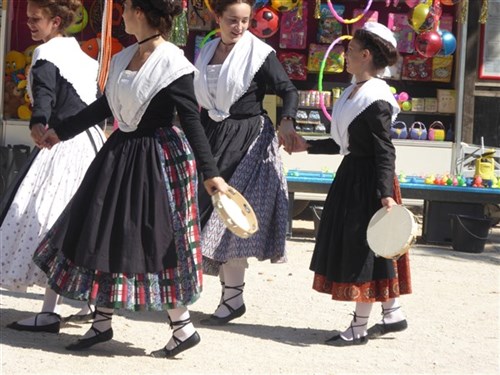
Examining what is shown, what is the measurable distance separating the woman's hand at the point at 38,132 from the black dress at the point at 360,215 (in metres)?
1.46

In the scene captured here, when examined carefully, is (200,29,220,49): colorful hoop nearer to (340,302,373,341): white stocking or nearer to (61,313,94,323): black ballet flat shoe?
(61,313,94,323): black ballet flat shoe

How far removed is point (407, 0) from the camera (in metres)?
Result: 10.6

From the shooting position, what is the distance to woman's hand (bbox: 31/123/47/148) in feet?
16.3

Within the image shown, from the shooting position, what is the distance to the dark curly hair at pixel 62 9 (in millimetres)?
5383

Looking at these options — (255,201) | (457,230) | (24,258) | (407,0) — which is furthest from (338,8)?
(24,258)

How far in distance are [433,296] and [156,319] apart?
1.97 metres

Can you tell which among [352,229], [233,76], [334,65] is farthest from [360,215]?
[334,65]

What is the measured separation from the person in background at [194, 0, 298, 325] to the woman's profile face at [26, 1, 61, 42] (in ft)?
2.82

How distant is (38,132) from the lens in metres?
5.00

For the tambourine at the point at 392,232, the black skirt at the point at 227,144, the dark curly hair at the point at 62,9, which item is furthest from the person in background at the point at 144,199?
Answer: the black skirt at the point at 227,144

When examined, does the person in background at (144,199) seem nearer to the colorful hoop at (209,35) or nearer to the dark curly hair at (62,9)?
the dark curly hair at (62,9)

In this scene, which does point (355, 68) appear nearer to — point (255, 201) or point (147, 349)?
point (255, 201)

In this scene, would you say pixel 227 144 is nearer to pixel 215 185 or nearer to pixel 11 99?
pixel 215 185

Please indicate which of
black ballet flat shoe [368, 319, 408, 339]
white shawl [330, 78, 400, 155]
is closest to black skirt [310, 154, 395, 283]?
white shawl [330, 78, 400, 155]
